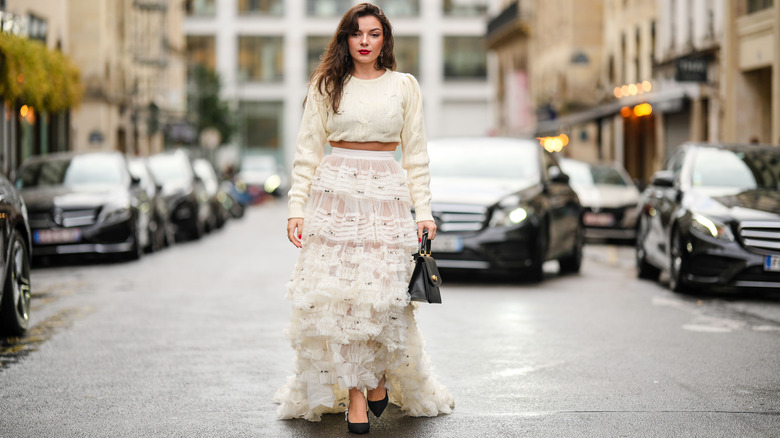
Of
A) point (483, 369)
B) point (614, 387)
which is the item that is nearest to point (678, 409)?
point (614, 387)

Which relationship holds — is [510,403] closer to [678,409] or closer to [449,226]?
[678,409]

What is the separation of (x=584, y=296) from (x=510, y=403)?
6275 mm

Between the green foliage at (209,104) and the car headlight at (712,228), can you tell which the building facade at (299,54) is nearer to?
the green foliage at (209,104)

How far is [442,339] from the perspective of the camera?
9500mm

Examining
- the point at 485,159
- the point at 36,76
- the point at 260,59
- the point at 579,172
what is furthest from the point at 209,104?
the point at 485,159

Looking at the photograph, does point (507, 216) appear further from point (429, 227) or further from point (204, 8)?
point (204, 8)

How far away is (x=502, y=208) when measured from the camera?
14.1 meters

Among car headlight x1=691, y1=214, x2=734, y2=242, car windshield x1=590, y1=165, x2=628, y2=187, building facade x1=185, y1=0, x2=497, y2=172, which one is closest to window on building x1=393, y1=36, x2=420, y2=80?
building facade x1=185, y1=0, x2=497, y2=172

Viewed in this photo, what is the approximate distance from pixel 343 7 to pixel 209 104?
2354 cm

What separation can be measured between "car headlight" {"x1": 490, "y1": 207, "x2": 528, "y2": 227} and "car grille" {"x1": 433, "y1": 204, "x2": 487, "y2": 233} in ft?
0.37

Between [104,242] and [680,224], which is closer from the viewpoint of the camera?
[680,224]

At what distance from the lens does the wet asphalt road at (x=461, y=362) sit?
6.36m

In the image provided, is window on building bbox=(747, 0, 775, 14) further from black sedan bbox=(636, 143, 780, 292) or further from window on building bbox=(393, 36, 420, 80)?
window on building bbox=(393, 36, 420, 80)

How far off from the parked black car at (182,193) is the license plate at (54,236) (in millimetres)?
6237
